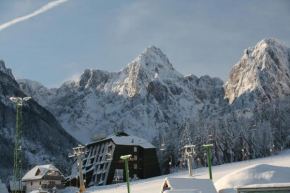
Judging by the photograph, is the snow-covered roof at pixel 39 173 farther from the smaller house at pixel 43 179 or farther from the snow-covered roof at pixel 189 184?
the snow-covered roof at pixel 189 184

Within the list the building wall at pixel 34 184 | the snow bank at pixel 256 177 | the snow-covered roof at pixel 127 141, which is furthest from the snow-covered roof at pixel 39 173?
the snow bank at pixel 256 177

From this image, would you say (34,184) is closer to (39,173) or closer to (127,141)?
(39,173)

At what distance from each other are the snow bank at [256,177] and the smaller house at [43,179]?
51.7 m

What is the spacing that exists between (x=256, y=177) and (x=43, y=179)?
55.6 m

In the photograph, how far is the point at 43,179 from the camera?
282 ft

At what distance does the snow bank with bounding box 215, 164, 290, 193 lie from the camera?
39844 mm

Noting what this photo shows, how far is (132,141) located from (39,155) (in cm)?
9891

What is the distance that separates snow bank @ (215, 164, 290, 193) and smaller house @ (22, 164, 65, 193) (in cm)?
5167

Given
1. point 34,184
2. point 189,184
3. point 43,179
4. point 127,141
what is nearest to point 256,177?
point 189,184

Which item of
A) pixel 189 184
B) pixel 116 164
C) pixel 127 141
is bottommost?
pixel 189 184

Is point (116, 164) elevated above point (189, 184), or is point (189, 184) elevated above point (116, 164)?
point (116, 164)

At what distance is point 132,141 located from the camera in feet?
354

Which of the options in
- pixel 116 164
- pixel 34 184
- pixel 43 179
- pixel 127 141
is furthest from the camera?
pixel 127 141

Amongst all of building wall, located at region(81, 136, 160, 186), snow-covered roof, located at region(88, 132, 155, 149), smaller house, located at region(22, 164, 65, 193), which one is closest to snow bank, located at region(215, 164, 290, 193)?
smaller house, located at region(22, 164, 65, 193)
